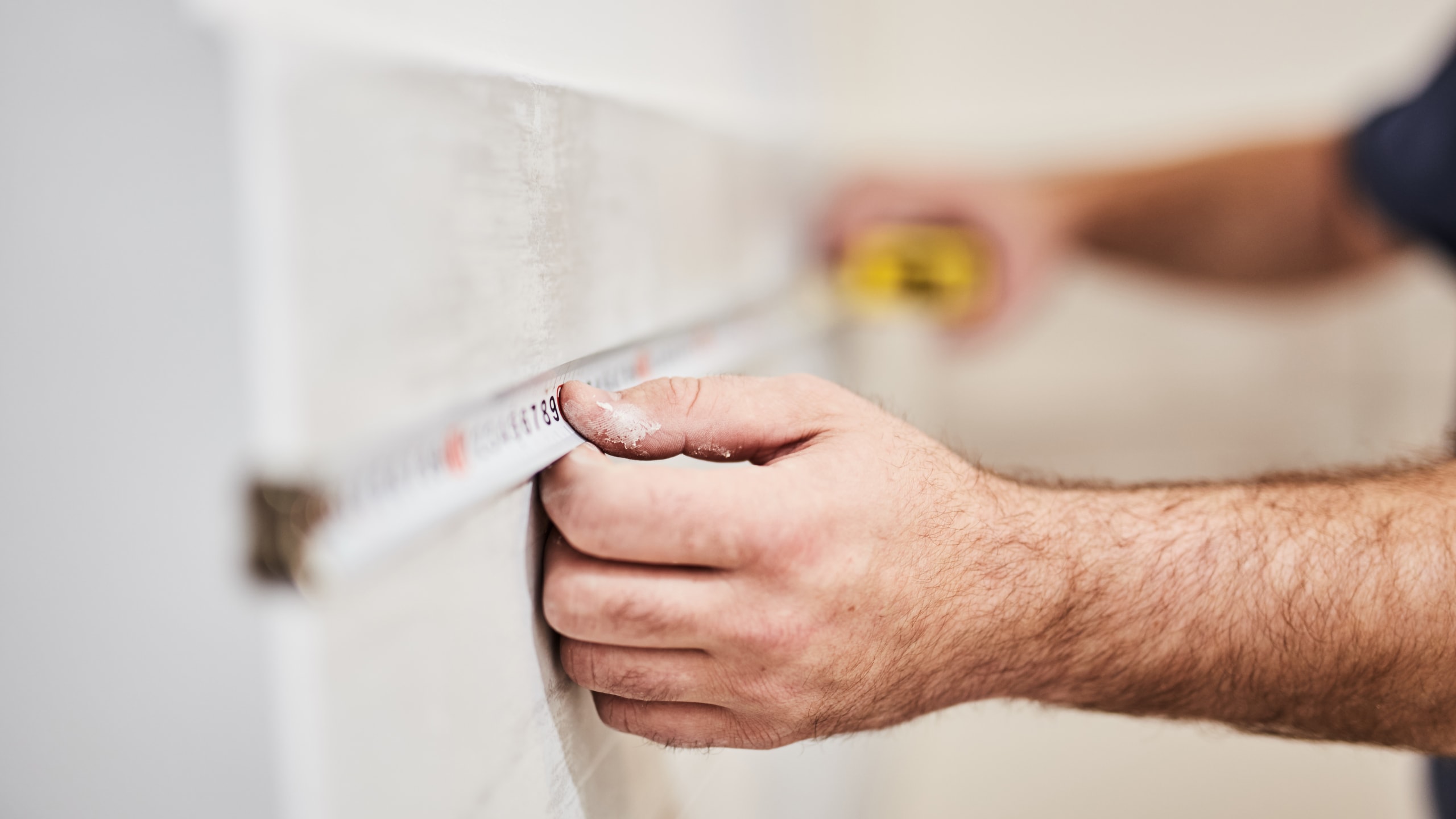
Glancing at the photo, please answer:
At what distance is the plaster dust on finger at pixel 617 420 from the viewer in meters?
0.30

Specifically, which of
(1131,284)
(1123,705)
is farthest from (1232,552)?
(1131,284)

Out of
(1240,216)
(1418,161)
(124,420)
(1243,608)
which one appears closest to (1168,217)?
(1240,216)

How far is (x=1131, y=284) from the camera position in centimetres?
134

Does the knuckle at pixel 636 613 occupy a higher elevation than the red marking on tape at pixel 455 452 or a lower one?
lower

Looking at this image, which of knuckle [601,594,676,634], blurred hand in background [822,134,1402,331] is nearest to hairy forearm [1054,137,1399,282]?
blurred hand in background [822,134,1402,331]

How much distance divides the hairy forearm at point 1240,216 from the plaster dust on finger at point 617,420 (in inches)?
36.8

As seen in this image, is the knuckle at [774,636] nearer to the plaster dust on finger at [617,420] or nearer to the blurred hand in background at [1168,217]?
the plaster dust on finger at [617,420]

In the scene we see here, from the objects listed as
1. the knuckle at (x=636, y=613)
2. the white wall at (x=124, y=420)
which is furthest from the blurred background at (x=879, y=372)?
the knuckle at (x=636, y=613)

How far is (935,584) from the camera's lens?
0.33m

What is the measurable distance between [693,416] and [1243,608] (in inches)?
9.8

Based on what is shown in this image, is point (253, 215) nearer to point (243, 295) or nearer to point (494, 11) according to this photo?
point (243, 295)

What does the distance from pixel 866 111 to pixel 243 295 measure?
1.35m

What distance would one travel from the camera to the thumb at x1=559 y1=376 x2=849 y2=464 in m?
0.30

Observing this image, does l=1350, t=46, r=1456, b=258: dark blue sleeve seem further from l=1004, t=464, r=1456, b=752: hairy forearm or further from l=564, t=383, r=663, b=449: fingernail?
l=564, t=383, r=663, b=449: fingernail
